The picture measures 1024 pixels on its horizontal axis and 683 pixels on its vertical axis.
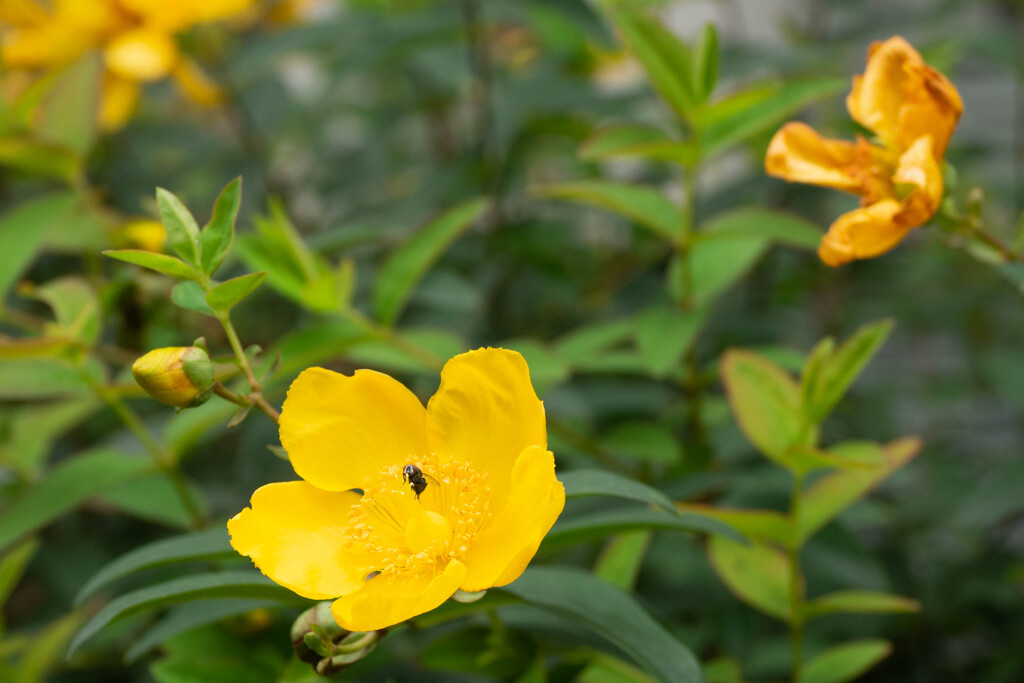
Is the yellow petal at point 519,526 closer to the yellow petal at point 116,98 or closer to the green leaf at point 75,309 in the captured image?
the green leaf at point 75,309

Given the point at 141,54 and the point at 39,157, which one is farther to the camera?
the point at 141,54

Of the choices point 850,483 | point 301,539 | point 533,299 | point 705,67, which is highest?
point 705,67

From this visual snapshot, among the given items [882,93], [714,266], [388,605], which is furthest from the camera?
[714,266]

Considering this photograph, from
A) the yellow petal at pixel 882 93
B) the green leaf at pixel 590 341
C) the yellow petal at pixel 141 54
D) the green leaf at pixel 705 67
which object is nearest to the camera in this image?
the yellow petal at pixel 882 93

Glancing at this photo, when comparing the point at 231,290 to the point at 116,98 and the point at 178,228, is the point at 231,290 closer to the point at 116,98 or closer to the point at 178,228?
the point at 178,228

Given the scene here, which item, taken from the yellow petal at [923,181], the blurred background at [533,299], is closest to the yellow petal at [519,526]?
the blurred background at [533,299]

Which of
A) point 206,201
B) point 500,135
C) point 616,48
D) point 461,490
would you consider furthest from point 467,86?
point 461,490

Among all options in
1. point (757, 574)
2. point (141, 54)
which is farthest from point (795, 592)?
point (141, 54)
